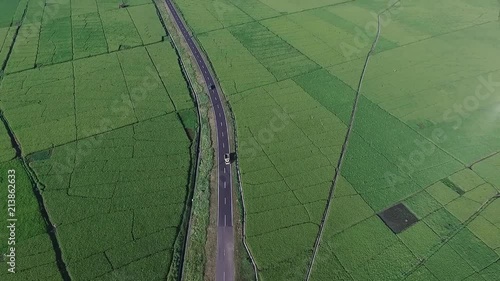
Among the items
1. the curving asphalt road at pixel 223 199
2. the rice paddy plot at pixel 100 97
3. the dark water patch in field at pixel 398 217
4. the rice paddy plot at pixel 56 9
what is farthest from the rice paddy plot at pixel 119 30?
the dark water patch in field at pixel 398 217

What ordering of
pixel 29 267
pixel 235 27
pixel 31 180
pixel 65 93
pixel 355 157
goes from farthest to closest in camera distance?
pixel 235 27, pixel 65 93, pixel 355 157, pixel 31 180, pixel 29 267

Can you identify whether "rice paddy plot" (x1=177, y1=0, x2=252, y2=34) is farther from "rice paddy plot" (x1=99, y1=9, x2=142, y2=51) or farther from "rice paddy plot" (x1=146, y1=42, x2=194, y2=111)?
"rice paddy plot" (x1=99, y1=9, x2=142, y2=51)

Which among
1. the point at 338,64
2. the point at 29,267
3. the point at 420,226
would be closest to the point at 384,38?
the point at 338,64

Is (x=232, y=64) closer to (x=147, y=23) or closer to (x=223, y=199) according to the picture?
(x=147, y=23)

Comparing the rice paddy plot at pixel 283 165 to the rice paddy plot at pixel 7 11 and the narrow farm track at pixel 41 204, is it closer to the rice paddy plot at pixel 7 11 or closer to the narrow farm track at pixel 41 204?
the narrow farm track at pixel 41 204

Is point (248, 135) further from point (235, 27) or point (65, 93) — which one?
point (235, 27)

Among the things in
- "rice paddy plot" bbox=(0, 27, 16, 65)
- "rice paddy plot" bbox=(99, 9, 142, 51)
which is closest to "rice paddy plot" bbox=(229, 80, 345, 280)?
"rice paddy plot" bbox=(99, 9, 142, 51)
